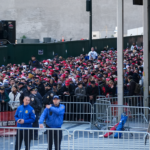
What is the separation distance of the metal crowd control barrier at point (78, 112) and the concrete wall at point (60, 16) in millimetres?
39315

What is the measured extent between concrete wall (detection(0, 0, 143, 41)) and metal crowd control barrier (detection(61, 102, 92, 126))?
39.3m

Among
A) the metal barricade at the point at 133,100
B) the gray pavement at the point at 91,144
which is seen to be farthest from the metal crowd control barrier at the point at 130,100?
the gray pavement at the point at 91,144

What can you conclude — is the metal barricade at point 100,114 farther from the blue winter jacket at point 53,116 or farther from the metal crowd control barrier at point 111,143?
the blue winter jacket at point 53,116

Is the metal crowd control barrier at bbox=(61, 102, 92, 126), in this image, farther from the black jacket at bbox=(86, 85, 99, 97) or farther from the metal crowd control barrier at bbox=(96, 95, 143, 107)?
the metal crowd control barrier at bbox=(96, 95, 143, 107)

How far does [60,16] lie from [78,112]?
40.3 metres

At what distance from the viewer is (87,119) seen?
14.0 metres

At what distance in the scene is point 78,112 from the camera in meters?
14.0

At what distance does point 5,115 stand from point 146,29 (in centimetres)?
652

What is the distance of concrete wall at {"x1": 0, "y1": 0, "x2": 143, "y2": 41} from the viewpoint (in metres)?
52.5

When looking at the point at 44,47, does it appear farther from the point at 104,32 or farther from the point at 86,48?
the point at 104,32

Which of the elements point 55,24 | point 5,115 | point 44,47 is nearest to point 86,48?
point 44,47

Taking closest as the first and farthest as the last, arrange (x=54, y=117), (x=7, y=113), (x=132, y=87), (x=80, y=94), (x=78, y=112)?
(x=54, y=117) < (x=7, y=113) < (x=78, y=112) < (x=80, y=94) < (x=132, y=87)

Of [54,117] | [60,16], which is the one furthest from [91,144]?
[60,16]

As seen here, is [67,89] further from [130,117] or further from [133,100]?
[130,117]
